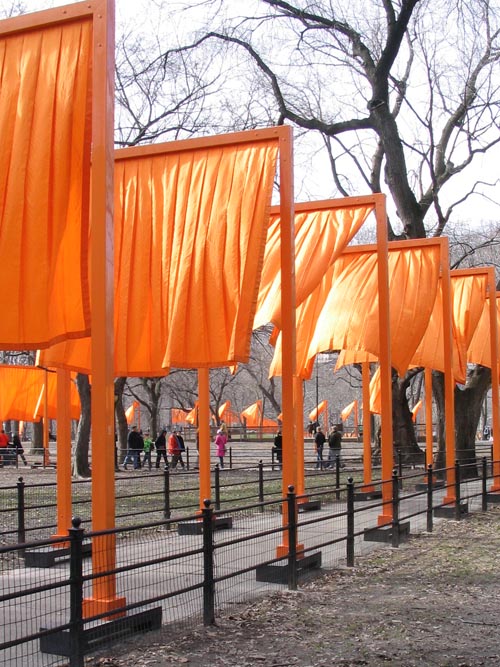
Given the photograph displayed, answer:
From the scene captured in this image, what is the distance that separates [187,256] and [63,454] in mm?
3154

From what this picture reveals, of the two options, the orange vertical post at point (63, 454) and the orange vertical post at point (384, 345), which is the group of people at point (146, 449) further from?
the orange vertical post at point (63, 454)

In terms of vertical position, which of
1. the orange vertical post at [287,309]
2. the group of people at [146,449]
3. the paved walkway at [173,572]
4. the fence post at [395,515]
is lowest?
the paved walkway at [173,572]

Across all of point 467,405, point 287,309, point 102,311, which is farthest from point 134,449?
point 102,311

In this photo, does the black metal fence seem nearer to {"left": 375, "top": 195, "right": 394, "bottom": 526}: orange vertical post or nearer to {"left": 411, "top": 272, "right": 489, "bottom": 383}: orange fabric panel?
{"left": 375, "top": 195, "right": 394, "bottom": 526}: orange vertical post

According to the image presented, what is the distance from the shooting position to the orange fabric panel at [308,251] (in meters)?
13.9

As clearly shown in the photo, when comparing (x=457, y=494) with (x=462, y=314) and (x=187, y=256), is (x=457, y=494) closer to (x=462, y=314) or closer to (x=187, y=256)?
(x=462, y=314)

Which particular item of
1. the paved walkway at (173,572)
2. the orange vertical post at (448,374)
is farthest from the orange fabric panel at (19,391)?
the orange vertical post at (448,374)

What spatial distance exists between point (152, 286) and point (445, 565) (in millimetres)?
5510

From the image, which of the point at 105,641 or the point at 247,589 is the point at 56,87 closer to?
the point at 105,641

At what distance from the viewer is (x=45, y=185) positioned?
854 centimetres

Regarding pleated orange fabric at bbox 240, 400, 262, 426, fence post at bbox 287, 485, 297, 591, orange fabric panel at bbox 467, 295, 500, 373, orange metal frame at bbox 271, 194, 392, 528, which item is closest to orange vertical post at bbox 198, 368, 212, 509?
orange metal frame at bbox 271, 194, 392, 528

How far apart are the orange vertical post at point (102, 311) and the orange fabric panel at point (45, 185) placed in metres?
0.16

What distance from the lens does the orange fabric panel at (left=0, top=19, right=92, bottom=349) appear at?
333 inches

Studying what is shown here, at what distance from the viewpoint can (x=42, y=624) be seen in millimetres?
8438
